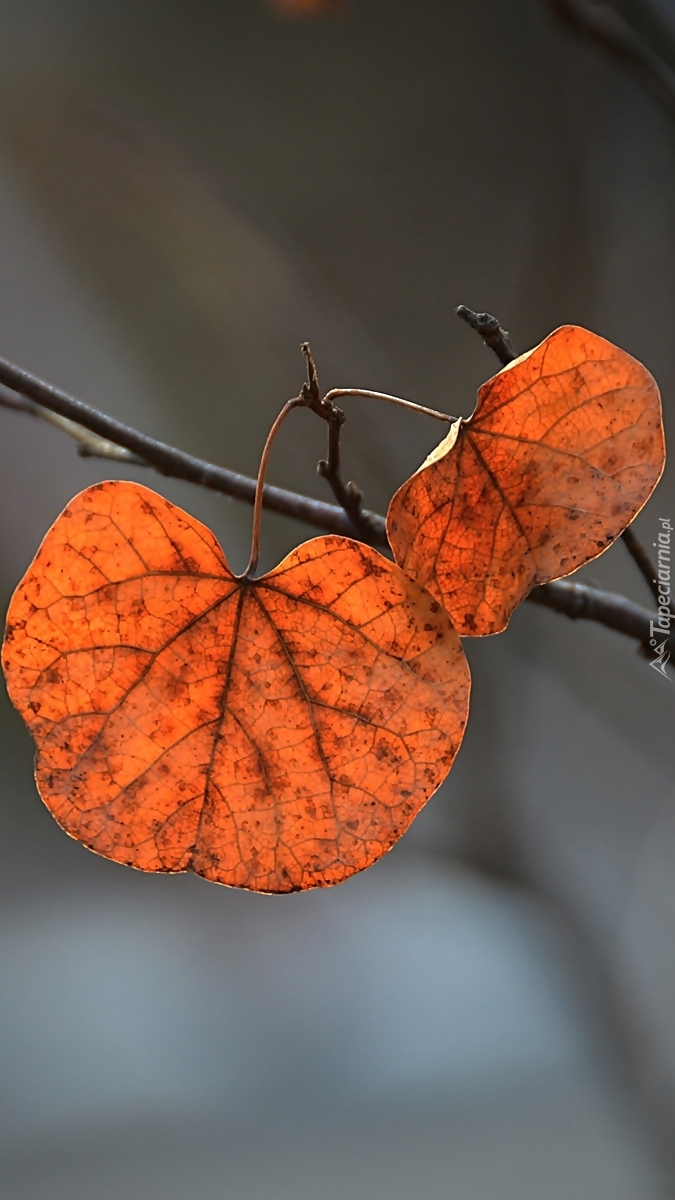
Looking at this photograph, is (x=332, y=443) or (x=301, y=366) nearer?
(x=332, y=443)

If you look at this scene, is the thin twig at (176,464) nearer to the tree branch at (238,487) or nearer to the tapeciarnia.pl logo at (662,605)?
the tree branch at (238,487)

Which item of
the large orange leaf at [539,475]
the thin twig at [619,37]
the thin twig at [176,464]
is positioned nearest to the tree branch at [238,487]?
the thin twig at [176,464]

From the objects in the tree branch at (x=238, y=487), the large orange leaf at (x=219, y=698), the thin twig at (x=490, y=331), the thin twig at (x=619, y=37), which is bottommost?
the large orange leaf at (x=219, y=698)

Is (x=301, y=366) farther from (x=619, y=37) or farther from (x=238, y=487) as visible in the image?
(x=619, y=37)

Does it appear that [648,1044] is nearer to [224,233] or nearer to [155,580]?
[155,580]

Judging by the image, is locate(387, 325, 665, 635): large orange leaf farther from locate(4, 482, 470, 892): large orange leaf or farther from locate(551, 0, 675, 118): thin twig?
locate(551, 0, 675, 118): thin twig

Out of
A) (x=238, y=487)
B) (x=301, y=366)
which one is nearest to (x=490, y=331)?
(x=238, y=487)

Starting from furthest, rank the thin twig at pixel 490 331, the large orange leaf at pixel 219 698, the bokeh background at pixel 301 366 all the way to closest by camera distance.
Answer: the bokeh background at pixel 301 366
the thin twig at pixel 490 331
the large orange leaf at pixel 219 698

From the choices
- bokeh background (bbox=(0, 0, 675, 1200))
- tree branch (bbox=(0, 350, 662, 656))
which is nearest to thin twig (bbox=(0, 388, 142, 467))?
tree branch (bbox=(0, 350, 662, 656))
